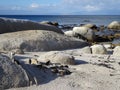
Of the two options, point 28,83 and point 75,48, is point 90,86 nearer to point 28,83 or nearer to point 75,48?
point 28,83

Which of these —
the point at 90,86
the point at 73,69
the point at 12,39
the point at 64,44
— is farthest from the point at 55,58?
the point at 64,44

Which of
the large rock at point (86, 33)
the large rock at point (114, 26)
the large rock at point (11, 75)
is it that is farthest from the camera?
the large rock at point (114, 26)

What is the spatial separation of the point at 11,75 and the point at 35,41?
6534mm

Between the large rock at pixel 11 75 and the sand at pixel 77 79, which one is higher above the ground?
the large rock at pixel 11 75

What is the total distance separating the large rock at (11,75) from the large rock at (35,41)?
17.9 ft

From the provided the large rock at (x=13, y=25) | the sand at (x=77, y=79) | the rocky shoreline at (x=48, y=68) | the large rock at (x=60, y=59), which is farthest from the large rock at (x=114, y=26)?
the sand at (x=77, y=79)

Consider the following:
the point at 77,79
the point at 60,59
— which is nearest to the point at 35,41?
the point at 60,59

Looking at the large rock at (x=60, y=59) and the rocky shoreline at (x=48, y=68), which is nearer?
the rocky shoreline at (x=48, y=68)

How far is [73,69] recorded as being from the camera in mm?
8234

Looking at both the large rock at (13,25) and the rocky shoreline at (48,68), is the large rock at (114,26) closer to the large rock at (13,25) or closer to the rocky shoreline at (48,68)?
the large rock at (13,25)

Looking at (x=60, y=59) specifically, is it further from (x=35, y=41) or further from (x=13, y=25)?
(x=13, y=25)

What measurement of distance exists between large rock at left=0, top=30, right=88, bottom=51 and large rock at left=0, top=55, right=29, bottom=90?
17.9 ft

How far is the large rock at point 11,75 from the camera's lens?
6252 mm

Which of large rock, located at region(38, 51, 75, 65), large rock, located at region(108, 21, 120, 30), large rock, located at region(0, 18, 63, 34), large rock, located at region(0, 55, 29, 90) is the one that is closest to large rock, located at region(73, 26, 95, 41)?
large rock, located at region(0, 18, 63, 34)
